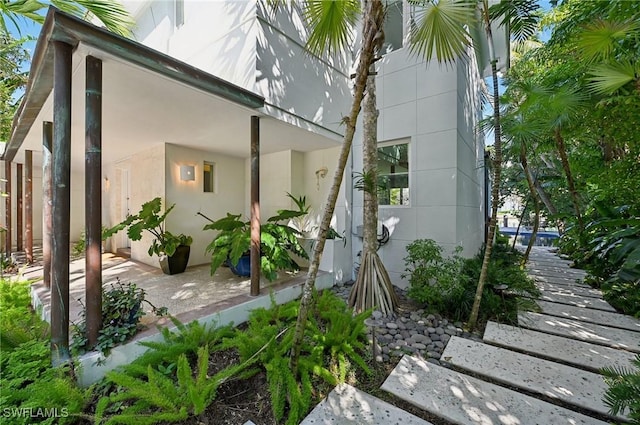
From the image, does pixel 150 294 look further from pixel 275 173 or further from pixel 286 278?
pixel 275 173

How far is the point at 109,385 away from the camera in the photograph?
2.29m

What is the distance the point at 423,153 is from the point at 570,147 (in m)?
6.21

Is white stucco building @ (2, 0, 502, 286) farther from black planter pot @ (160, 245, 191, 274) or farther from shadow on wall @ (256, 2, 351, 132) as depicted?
black planter pot @ (160, 245, 191, 274)

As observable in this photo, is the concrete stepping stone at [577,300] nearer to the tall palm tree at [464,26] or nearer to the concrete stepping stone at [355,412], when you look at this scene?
the tall palm tree at [464,26]

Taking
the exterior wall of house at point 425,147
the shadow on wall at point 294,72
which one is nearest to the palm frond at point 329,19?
the shadow on wall at point 294,72

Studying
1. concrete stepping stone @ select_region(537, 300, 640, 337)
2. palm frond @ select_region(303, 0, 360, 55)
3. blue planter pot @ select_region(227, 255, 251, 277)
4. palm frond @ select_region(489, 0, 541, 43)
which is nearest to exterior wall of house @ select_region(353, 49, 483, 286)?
palm frond @ select_region(489, 0, 541, 43)

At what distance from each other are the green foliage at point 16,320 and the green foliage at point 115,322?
494 mm

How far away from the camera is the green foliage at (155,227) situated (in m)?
4.32

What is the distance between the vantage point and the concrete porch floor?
244cm

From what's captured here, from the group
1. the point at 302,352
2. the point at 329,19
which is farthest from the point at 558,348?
the point at 329,19

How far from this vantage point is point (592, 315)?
368 cm

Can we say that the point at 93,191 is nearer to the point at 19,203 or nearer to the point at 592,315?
the point at 592,315

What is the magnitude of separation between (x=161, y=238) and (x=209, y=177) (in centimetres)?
178

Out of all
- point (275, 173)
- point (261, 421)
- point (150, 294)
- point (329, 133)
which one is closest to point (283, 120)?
point (329, 133)
